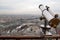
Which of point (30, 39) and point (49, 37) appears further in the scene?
point (30, 39)

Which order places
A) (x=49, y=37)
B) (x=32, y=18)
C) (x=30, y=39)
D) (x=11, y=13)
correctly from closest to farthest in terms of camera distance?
(x=49, y=37) < (x=30, y=39) < (x=32, y=18) < (x=11, y=13)

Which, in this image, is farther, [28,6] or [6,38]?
[28,6]

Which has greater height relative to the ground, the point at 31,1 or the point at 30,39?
the point at 31,1

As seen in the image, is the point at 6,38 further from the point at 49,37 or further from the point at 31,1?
the point at 31,1

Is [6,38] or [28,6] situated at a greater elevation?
[28,6]

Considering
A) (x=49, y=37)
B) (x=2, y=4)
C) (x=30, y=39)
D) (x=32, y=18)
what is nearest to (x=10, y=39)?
(x=30, y=39)

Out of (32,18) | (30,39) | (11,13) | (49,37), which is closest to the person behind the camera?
(49,37)

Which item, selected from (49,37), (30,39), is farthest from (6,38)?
(49,37)

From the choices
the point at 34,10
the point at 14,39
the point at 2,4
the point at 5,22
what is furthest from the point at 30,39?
the point at 2,4

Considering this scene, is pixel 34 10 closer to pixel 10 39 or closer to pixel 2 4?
pixel 2 4
